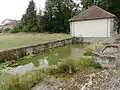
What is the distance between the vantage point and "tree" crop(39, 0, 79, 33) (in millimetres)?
31422

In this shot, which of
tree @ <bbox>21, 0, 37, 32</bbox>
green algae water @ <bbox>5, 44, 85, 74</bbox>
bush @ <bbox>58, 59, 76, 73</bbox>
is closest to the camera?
bush @ <bbox>58, 59, 76, 73</bbox>

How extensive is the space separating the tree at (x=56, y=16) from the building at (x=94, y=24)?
393 inches

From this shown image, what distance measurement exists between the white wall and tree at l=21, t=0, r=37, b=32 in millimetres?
13417

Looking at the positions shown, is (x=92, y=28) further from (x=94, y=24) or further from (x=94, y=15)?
(x=94, y=15)

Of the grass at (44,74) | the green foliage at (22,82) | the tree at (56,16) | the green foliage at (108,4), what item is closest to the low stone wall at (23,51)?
the grass at (44,74)

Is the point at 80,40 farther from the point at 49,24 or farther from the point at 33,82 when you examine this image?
the point at 33,82

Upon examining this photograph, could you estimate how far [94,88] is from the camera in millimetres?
4820

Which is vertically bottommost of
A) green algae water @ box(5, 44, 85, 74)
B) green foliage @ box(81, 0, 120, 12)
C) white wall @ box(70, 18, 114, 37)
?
green algae water @ box(5, 44, 85, 74)

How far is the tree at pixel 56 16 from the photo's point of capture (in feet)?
103

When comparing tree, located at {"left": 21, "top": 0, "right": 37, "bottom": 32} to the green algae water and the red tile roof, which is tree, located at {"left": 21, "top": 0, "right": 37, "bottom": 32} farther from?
the green algae water

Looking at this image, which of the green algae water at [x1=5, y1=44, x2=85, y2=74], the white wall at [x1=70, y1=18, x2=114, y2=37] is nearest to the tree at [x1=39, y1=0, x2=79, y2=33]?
the white wall at [x1=70, y1=18, x2=114, y2=37]

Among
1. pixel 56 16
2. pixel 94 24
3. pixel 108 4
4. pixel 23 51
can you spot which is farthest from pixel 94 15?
pixel 56 16

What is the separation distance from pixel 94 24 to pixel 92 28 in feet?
1.80

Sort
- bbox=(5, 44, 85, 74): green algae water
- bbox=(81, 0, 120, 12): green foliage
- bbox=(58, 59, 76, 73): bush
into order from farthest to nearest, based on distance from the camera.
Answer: bbox=(81, 0, 120, 12): green foliage < bbox=(5, 44, 85, 74): green algae water < bbox=(58, 59, 76, 73): bush
